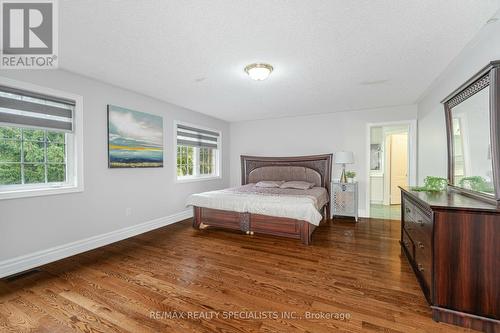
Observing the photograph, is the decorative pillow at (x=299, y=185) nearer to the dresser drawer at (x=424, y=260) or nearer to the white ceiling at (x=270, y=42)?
the white ceiling at (x=270, y=42)

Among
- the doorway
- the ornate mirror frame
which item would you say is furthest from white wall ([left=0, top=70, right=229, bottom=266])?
the doorway

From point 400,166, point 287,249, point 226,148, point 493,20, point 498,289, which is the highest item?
point 493,20

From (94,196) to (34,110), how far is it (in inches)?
49.3

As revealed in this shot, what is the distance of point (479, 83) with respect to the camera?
1.88m

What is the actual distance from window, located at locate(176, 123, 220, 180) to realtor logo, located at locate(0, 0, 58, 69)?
→ 2318mm

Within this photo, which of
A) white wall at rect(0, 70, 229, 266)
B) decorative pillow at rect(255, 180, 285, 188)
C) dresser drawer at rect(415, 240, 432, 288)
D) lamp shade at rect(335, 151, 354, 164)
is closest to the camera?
dresser drawer at rect(415, 240, 432, 288)

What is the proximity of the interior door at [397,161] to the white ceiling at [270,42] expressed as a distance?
3085 millimetres

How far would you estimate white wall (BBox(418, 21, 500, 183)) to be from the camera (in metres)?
1.99

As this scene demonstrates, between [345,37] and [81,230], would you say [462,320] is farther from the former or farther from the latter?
[81,230]

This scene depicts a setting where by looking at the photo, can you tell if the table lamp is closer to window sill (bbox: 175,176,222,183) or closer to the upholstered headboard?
the upholstered headboard

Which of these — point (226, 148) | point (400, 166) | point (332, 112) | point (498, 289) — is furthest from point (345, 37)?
point (400, 166)

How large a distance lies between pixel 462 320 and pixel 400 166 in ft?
18.0

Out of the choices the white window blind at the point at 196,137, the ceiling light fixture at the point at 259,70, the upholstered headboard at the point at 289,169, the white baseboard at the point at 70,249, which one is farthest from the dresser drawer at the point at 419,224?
the white window blind at the point at 196,137

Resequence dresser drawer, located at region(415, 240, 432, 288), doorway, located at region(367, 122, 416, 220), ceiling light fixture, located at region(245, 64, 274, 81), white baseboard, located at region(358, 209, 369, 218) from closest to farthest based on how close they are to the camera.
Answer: dresser drawer, located at region(415, 240, 432, 288), ceiling light fixture, located at region(245, 64, 274, 81), white baseboard, located at region(358, 209, 369, 218), doorway, located at region(367, 122, 416, 220)
